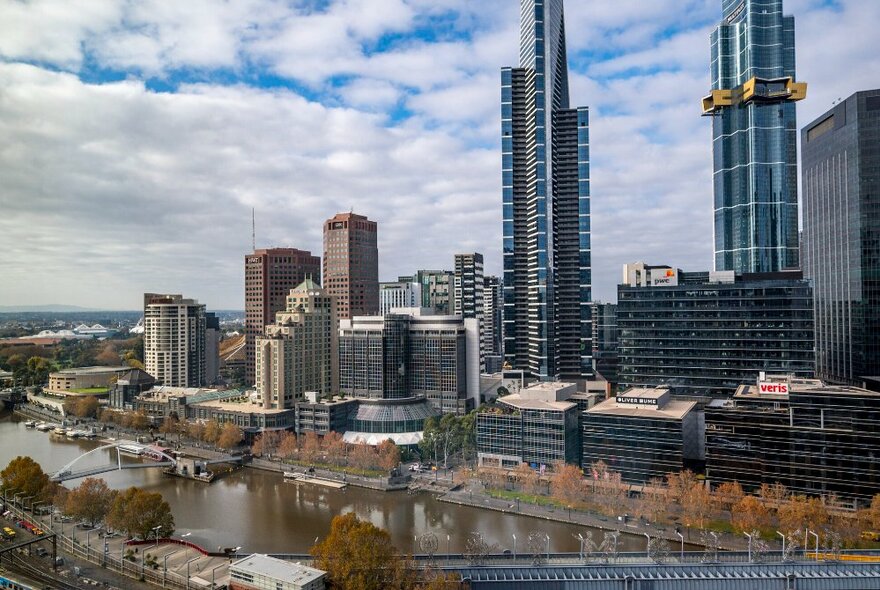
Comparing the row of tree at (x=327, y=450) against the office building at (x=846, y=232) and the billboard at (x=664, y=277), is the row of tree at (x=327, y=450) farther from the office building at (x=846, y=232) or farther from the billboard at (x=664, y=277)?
the office building at (x=846, y=232)

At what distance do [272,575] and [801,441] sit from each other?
134ft

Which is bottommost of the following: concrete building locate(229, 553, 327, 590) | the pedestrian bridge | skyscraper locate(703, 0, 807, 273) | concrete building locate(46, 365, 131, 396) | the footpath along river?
the footpath along river

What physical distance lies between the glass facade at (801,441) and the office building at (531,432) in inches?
542

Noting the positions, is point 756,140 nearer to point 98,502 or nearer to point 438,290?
point 438,290

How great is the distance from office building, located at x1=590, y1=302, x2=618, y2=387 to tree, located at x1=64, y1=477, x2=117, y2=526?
8168 cm

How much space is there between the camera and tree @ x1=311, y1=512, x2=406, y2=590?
3145 cm

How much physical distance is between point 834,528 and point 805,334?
2745cm

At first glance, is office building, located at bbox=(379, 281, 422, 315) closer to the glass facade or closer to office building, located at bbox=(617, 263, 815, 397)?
office building, located at bbox=(617, 263, 815, 397)

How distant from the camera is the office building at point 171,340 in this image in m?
107

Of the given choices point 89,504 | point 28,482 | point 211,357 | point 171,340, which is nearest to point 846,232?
point 89,504

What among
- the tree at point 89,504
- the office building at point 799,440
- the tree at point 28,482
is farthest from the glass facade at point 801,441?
the tree at point 28,482

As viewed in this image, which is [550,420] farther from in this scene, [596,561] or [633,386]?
[596,561]

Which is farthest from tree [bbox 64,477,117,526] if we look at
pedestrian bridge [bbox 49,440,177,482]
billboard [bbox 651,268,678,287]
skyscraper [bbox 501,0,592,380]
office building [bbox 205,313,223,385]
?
office building [bbox 205,313,223,385]

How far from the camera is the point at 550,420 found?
59.0 m
